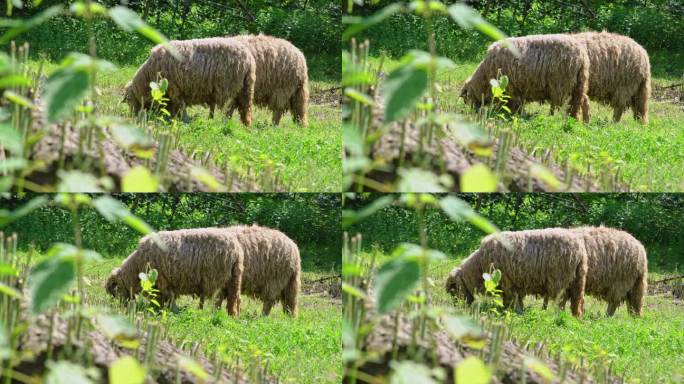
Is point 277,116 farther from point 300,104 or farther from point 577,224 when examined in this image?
point 577,224

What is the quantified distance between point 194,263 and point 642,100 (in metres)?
4.38

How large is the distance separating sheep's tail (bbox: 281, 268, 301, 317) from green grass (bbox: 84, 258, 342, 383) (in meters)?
0.08

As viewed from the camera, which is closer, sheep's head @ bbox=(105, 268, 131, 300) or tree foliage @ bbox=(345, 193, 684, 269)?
tree foliage @ bbox=(345, 193, 684, 269)

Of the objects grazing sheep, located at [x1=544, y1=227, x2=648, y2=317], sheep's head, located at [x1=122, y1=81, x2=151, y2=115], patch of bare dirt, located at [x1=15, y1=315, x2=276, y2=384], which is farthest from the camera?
grazing sheep, located at [x1=544, y1=227, x2=648, y2=317]

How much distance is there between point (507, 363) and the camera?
8125mm

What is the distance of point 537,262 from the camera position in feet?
33.8

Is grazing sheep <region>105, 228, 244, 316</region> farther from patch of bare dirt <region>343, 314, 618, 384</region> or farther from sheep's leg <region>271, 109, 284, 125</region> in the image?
patch of bare dirt <region>343, 314, 618, 384</region>

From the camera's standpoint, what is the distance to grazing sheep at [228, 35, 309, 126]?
388 inches

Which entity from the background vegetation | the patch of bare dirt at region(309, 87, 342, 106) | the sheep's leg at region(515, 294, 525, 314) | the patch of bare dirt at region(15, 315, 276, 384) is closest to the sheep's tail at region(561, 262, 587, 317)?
the background vegetation

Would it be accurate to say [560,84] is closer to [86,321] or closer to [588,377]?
[588,377]

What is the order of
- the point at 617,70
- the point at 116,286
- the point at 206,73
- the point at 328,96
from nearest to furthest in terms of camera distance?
the point at 328,96
the point at 116,286
the point at 206,73
the point at 617,70

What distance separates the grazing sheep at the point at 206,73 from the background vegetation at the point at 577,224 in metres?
2.00

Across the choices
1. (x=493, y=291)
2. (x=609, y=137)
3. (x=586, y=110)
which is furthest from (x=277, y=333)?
(x=586, y=110)

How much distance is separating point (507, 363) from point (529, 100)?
8.03ft
